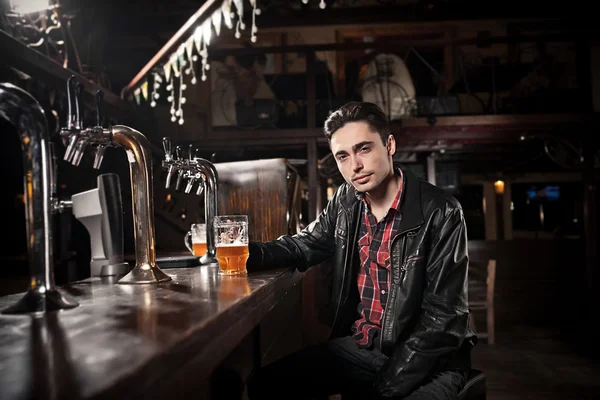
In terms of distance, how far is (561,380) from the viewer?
448 cm

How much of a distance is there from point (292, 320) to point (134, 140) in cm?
216

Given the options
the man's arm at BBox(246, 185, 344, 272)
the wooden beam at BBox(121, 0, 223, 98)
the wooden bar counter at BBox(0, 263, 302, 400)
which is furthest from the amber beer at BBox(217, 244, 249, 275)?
the wooden beam at BBox(121, 0, 223, 98)

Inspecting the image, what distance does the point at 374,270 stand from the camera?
2.14 meters

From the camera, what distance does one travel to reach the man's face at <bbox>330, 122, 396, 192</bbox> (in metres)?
2.15

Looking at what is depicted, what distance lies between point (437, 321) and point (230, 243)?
81 cm

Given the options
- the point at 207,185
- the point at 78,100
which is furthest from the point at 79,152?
the point at 207,185

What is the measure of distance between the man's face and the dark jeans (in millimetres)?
705

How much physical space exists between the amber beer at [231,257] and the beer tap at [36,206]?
76 centimetres

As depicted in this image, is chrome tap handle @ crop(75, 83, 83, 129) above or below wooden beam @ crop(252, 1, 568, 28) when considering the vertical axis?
below

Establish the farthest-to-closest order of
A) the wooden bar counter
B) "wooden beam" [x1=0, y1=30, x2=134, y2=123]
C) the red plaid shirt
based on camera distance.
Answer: "wooden beam" [x1=0, y1=30, x2=134, y2=123] < the red plaid shirt < the wooden bar counter

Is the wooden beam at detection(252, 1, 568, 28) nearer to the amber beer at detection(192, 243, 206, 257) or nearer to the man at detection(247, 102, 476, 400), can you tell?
the amber beer at detection(192, 243, 206, 257)

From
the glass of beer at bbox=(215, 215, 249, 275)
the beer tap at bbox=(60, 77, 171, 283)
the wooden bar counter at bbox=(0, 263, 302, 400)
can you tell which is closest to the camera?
the wooden bar counter at bbox=(0, 263, 302, 400)

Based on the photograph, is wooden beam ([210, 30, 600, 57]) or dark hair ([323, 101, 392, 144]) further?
wooden beam ([210, 30, 600, 57])

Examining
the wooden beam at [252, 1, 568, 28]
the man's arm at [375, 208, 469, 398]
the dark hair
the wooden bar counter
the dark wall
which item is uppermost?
the wooden beam at [252, 1, 568, 28]
